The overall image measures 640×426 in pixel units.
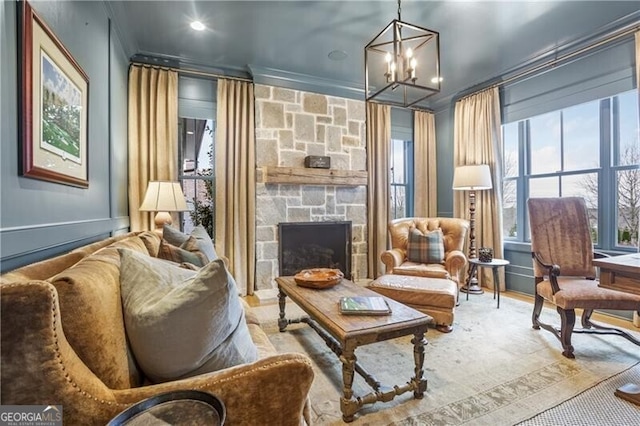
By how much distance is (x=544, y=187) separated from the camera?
3645mm

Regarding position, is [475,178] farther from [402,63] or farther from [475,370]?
[475,370]

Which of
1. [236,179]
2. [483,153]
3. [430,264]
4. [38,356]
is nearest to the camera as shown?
[38,356]

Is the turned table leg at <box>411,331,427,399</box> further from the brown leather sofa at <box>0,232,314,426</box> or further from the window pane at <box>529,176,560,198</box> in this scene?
the window pane at <box>529,176,560,198</box>

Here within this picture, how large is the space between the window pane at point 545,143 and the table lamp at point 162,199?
4.07 metres

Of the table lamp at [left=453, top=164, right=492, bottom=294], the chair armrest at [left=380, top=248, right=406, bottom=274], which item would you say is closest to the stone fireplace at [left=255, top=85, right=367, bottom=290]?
the chair armrest at [left=380, top=248, right=406, bottom=274]

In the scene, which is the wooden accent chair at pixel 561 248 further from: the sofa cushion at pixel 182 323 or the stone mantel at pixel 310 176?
the sofa cushion at pixel 182 323

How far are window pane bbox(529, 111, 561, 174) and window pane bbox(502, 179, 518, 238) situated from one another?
12.3 inches

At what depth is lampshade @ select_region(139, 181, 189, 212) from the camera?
2797 mm

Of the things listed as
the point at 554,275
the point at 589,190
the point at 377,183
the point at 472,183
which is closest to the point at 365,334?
the point at 554,275

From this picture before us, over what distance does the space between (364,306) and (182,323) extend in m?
1.13

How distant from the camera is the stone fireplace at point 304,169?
372 centimetres

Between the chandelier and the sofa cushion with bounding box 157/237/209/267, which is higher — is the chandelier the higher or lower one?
the higher one

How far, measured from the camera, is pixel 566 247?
8.59ft

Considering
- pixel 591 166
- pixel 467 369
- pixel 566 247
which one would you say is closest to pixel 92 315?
pixel 467 369
